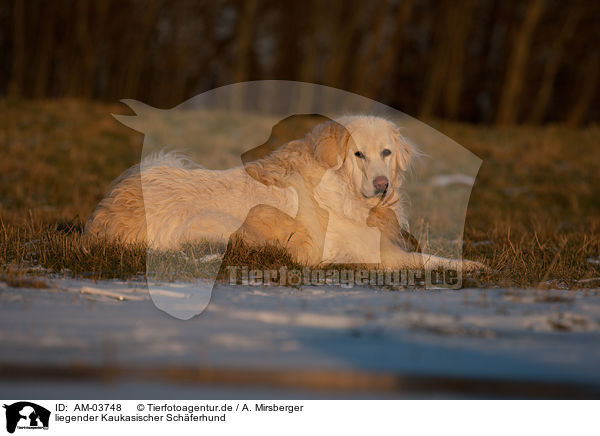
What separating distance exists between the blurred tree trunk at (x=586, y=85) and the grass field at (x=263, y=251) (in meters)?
12.9

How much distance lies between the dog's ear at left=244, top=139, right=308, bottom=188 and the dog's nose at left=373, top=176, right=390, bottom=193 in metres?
0.75

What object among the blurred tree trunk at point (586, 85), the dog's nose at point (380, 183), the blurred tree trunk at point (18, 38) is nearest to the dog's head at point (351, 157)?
the dog's nose at point (380, 183)

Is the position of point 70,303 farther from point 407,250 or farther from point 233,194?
point 407,250

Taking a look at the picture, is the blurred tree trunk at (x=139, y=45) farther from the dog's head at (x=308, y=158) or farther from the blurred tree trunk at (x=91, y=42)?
the dog's head at (x=308, y=158)

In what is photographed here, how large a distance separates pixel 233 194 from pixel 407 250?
5.23 ft

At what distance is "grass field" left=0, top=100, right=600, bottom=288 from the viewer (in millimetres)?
5066

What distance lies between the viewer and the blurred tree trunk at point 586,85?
90.2 feet

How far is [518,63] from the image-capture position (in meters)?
20.1

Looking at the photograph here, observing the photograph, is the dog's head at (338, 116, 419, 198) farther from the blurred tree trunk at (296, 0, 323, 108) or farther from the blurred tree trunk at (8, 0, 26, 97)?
the blurred tree trunk at (8, 0, 26, 97)

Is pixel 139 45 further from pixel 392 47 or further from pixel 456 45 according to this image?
pixel 456 45

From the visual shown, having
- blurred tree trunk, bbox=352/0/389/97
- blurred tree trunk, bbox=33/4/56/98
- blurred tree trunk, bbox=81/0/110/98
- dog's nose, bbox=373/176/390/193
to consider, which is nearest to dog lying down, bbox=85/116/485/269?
dog's nose, bbox=373/176/390/193

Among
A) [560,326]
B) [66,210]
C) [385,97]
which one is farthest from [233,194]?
[385,97]
